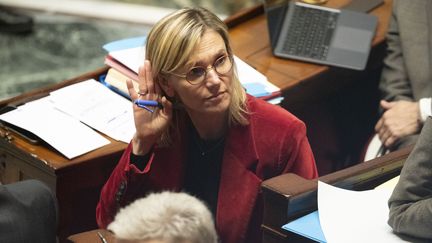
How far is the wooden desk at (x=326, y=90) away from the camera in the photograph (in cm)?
277

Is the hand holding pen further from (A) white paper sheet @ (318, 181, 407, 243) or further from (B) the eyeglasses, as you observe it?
(A) white paper sheet @ (318, 181, 407, 243)

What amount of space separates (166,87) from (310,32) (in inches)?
34.6

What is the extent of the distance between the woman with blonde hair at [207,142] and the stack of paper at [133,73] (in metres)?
0.38

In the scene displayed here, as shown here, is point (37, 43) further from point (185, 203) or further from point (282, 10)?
point (185, 203)

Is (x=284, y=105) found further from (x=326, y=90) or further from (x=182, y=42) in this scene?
(x=182, y=42)

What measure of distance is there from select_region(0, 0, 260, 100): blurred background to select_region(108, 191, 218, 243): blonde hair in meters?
2.96

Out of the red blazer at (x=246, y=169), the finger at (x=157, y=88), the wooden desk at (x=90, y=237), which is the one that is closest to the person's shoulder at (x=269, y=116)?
the red blazer at (x=246, y=169)

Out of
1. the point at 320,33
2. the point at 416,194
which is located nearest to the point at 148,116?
the point at 416,194

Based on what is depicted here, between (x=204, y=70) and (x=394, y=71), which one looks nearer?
(x=204, y=70)

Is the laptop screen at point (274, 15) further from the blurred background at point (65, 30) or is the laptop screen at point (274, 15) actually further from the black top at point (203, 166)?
the blurred background at point (65, 30)

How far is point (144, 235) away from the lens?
4.80 feet

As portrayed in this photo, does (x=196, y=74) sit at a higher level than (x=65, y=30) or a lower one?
higher

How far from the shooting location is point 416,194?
172 cm

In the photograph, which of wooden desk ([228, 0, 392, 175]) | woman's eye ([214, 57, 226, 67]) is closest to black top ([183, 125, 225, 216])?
woman's eye ([214, 57, 226, 67])
